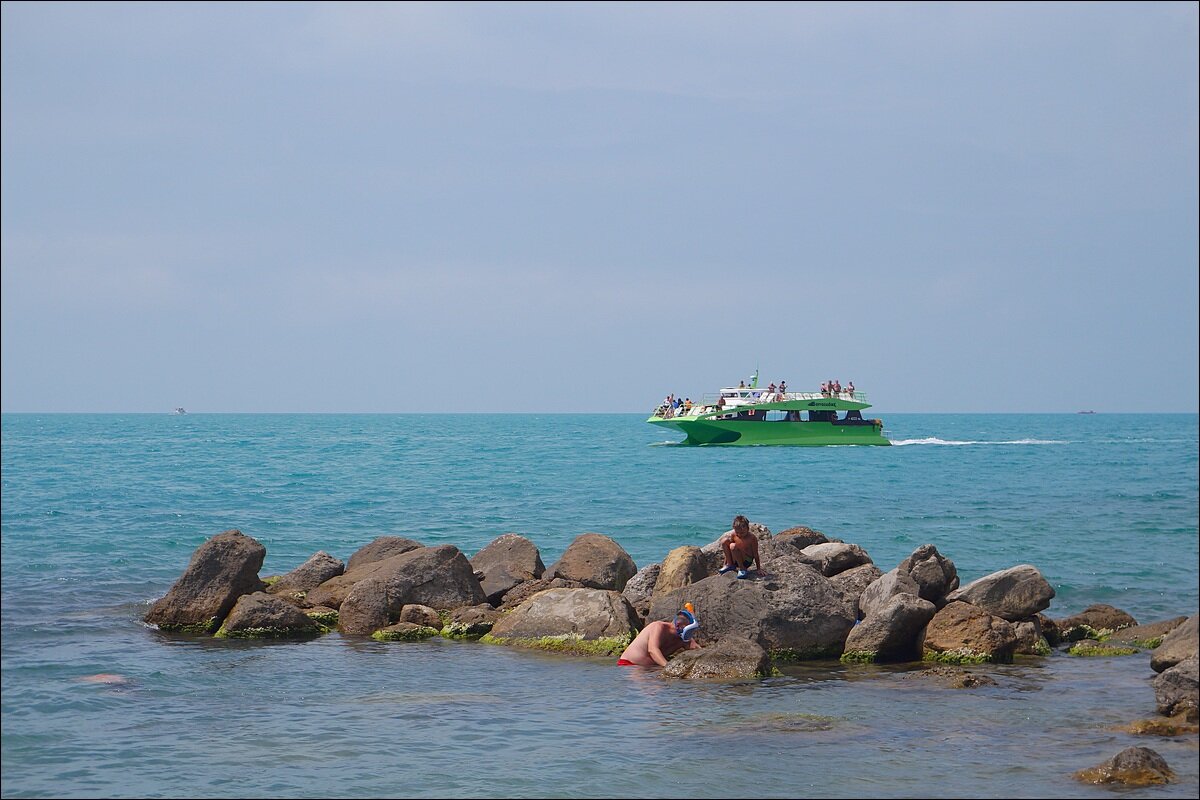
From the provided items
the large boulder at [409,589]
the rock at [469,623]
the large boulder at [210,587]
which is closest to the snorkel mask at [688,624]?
the rock at [469,623]

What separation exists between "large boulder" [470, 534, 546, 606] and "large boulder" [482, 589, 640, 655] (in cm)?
243

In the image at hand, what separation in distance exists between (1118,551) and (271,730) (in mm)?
26963

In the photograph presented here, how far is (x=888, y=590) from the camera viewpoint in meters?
18.5

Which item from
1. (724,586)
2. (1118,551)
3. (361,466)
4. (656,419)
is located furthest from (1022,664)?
(656,419)

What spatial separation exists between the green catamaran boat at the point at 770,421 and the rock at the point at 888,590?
224 ft

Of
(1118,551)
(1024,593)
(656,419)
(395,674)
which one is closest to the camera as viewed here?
(395,674)

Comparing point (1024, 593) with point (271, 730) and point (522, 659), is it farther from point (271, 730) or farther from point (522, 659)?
point (271, 730)

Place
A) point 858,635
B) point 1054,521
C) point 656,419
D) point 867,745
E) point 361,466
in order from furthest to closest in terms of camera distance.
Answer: point 656,419
point 361,466
point 1054,521
point 858,635
point 867,745

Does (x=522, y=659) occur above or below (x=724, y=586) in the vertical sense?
below

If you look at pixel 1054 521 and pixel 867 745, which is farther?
pixel 1054 521

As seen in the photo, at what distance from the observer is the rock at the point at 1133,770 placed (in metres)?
10.8

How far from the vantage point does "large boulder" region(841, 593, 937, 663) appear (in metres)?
17.7

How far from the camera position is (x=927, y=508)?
44.3 metres

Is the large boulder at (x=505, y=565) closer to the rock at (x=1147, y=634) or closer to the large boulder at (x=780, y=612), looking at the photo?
the large boulder at (x=780, y=612)
